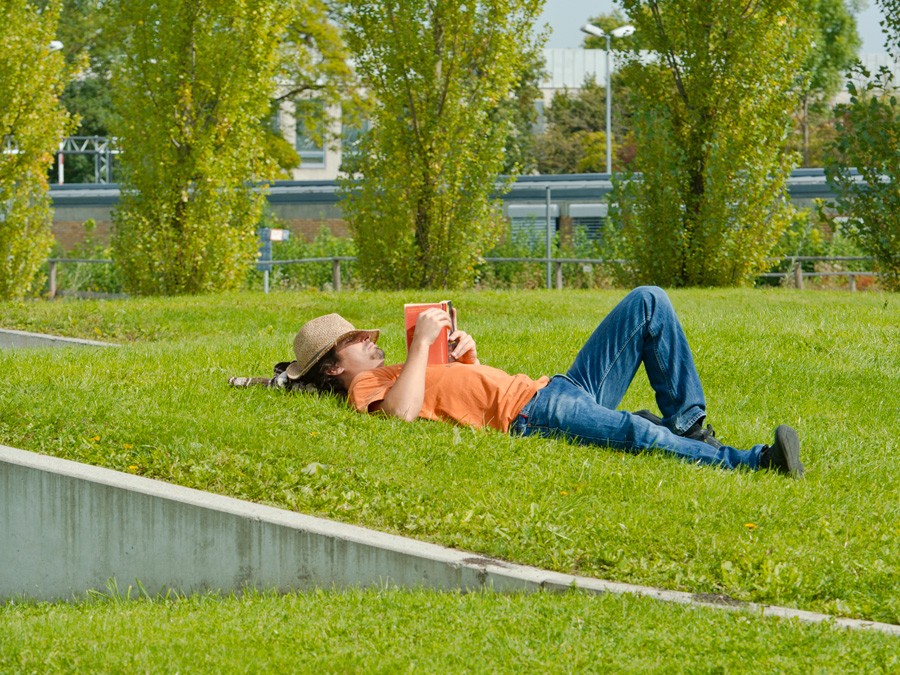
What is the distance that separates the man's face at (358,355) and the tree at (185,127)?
31.6 feet

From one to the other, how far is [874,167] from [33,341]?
10.2 metres

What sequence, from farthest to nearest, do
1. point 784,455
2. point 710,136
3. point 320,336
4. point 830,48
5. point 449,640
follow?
point 830,48
point 710,136
point 320,336
point 784,455
point 449,640

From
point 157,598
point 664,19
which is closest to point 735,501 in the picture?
point 157,598

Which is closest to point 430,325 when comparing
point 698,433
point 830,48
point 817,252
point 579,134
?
point 698,433

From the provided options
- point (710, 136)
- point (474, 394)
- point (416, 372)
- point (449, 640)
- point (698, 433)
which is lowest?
point (449, 640)

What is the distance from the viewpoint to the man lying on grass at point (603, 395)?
15.8 ft

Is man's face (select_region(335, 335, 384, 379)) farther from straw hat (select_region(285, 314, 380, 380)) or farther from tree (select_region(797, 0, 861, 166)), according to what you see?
tree (select_region(797, 0, 861, 166))

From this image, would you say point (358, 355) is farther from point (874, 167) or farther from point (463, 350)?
point (874, 167)

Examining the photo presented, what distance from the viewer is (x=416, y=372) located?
4840 mm

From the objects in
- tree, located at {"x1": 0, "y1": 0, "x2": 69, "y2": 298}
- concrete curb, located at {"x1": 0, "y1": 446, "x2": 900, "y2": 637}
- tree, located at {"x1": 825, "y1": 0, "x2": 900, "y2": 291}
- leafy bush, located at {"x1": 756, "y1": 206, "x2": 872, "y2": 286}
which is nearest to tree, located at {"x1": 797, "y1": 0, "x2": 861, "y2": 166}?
leafy bush, located at {"x1": 756, "y1": 206, "x2": 872, "y2": 286}

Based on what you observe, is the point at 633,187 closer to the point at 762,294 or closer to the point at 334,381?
the point at 762,294

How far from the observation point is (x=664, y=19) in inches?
590

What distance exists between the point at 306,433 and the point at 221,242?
9940 millimetres

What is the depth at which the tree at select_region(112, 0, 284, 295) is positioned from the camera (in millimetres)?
14391
